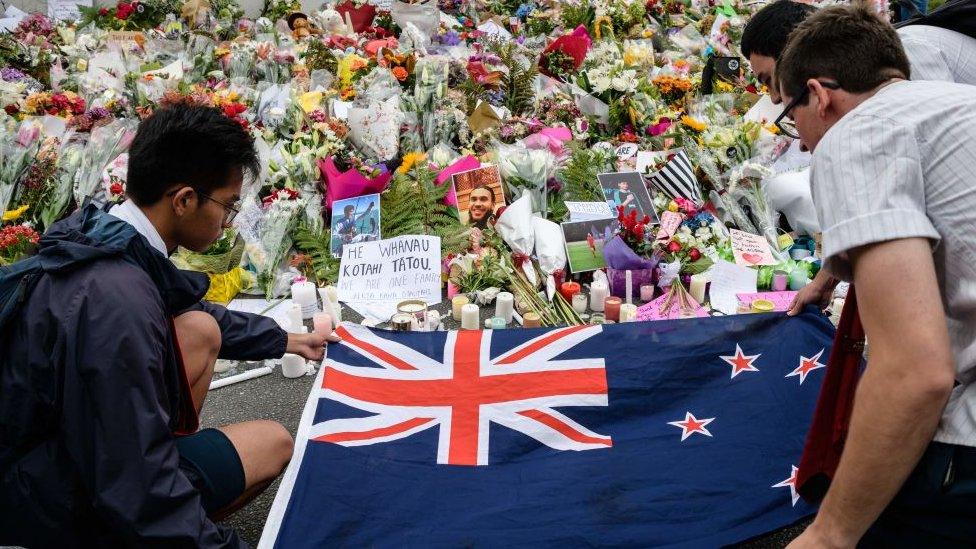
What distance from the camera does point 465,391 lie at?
110 inches

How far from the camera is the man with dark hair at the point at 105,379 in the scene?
168 cm

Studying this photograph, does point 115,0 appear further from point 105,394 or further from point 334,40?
point 105,394

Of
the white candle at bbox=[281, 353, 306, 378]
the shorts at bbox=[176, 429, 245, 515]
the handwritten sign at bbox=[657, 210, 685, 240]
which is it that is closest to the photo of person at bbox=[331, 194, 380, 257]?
the white candle at bbox=[281, 353, 306, 378]

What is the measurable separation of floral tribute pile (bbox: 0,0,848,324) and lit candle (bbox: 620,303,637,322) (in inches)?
8.4

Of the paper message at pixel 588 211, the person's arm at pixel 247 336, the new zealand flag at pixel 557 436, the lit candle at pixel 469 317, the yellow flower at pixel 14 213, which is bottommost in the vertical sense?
the paper message at pixel 588 211

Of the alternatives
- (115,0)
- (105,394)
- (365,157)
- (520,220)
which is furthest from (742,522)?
(115,0)

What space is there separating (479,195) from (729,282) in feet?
5.30

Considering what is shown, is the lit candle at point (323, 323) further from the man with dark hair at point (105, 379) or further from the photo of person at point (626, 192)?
the photo of person at point (626, 192)

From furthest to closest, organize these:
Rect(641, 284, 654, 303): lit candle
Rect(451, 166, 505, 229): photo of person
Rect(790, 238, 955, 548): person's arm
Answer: Rect(451, 166, 505, 229): photo of person, Rect(641, 284, 654, 303): lit candle, Rect(790, 238, 955, 548): person's arm

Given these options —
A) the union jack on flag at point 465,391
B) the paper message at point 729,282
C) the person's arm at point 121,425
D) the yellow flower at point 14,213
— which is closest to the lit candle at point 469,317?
the union jack on flag at point 465,391

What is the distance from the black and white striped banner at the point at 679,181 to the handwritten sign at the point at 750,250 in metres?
0.49

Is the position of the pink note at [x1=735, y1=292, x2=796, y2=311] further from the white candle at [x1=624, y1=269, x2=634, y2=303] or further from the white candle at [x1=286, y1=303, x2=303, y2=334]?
the white candle at [x1=286, y1=303, x2=303, y2=334]

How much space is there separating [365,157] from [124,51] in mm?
3660

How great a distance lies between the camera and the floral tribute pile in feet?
14.2
